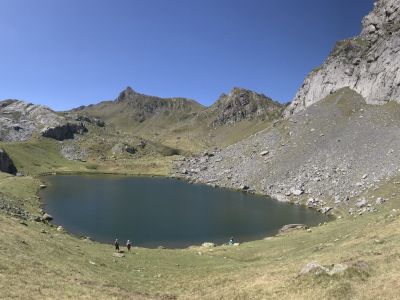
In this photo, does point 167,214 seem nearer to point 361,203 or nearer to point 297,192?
point 297,192

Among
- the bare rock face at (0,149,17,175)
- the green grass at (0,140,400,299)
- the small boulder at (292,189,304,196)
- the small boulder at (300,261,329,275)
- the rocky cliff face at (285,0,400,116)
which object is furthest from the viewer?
the rocky cliff face at (285,0,400,116)

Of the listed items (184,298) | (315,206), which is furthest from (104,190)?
(184,298)

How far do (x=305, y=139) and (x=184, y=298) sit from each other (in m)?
137

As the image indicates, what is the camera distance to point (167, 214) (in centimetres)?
10462

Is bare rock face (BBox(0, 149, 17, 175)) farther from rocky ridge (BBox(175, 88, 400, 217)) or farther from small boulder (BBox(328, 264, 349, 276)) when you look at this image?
small boulder (BBox(328, 264, 349, 276))

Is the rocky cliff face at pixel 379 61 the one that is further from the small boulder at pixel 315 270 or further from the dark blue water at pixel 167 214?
the small boulder at pixel 315 270

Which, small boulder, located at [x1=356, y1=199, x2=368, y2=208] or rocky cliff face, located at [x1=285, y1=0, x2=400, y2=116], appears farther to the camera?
rocky cliff face, located at [x1=285, y1=0, x2=400, y2=116]

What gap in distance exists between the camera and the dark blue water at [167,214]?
81.8m

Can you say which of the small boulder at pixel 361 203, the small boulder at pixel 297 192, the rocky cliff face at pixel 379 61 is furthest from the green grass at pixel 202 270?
the rocky cliff face at pixel 379 61

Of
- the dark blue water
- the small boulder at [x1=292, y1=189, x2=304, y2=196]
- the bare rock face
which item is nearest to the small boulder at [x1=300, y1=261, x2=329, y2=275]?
the dark blue water

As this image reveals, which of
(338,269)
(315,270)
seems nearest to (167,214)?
(315,270)

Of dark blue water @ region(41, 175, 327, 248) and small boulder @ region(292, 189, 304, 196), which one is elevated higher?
small boulder @ region(292, 189, 304, 196)

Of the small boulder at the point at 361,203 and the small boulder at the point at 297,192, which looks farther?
the small boulder at the point at 297,192

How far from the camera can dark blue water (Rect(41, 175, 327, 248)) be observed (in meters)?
81.8
